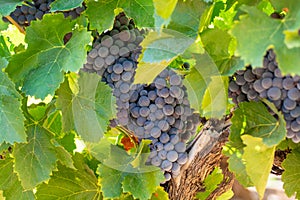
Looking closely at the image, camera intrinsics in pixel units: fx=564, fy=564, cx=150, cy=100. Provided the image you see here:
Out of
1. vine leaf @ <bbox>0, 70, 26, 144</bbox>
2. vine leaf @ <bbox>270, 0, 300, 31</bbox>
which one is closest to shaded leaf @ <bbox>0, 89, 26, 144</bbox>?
vine leaf @ <bbox>0, 70, 26, 144</bbox>

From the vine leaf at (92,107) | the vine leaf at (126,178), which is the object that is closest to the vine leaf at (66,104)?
the vine leaf at (92,107)

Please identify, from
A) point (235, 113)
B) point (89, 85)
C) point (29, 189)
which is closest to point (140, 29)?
point (89, 85)

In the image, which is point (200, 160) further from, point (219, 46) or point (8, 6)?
point (8, 6)

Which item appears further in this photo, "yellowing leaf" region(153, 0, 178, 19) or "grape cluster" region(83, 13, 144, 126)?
"grape cluster" region(83, 13, 144, 126)

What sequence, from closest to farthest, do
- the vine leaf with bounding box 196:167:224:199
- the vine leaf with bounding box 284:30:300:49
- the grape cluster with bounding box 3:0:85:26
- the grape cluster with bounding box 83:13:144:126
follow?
the vine leaf with bounding box 284:30:300:49, the grape cluster with bounding box 83:13:144:126, the grape cluster with bounding box 3:0:85:26, the vine leaf with bounding box 196:167:224:199

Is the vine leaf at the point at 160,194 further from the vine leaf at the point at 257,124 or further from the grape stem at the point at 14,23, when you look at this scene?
the grape stem at the point at 14,23

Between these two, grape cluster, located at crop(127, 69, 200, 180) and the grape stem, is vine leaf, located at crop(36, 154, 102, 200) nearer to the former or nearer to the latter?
grape cluster, located at crop(127, 69, 200, 180)
